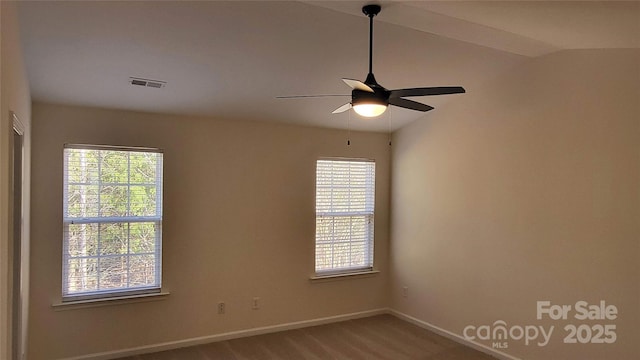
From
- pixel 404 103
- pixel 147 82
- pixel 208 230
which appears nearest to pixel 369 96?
pixel 404 103

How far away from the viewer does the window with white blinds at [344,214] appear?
5043 mm

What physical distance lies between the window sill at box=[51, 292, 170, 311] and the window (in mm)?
47

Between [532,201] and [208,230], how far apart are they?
315cm

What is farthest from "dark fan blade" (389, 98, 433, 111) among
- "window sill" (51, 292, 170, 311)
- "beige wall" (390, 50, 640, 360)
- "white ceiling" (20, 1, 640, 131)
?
"window sill" (51, 292, 170, 311)

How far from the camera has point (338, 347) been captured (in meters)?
4.28

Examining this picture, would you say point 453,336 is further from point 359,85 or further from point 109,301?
point 109,301

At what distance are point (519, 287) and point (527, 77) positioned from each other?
193 cm

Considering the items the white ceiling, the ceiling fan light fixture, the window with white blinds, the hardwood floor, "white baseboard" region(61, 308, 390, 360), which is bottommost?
the hardwood floor

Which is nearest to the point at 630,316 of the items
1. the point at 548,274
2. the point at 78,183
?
the point at 548,274

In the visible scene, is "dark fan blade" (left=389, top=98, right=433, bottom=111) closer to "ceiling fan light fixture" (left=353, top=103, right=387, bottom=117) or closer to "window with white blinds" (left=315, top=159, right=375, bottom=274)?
"ceiling fan light fixture" (left=353, top=103, right=387, bottom=117)

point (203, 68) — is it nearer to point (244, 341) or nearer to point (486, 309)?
point (244, 341)

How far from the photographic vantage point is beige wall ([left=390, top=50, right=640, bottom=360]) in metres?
3.15

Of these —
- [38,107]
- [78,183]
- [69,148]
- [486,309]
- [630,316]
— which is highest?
[38,107]

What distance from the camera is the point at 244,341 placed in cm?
440
